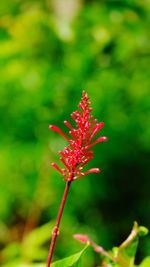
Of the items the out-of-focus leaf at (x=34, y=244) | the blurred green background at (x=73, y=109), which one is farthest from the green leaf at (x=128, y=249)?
the out-of-focus leaf at (x=34, y=244)

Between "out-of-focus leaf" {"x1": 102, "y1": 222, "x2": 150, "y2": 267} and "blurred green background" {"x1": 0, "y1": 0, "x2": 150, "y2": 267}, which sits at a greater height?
"blurred green background" {"x1": 0, "y1": 0, "x2": 150, "y2": 267}

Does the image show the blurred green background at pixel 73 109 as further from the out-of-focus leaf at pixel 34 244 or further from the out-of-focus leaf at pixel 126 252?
the out-of-focus leaf at pixel 126 252

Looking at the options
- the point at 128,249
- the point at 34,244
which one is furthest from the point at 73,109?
the point at 128,249

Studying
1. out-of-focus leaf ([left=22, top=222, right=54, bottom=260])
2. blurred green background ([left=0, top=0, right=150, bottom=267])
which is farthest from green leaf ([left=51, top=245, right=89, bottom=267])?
out-of-focus leaf ([left=22, top=222, right=54, bottom=260])

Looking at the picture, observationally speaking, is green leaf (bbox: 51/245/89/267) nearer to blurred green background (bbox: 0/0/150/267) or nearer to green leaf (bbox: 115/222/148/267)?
green leaf (bbox: 115/222/148/267)

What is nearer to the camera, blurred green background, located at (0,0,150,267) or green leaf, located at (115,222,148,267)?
green leaf, located at (115,222,148,267)

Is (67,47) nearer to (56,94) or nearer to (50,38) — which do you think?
(50,38)

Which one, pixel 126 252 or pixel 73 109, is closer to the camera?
pixel 126 252

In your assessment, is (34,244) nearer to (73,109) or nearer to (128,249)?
(73,109)
